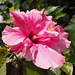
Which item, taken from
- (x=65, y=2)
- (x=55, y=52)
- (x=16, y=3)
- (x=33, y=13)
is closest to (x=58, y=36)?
(x=55, y=52)

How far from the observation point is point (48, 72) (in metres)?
1.27

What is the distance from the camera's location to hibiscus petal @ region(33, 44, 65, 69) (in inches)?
35.2

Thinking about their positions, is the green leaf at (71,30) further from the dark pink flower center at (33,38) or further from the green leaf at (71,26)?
the dark pink flower center at (33,38)

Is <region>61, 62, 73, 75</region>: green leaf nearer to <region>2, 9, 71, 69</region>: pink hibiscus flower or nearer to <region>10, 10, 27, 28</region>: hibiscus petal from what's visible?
<region>2, 9, 71, 69</region>: pink hibiscus flower

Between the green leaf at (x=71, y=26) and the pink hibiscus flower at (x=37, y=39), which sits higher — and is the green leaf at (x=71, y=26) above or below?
below

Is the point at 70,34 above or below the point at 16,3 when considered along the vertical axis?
below

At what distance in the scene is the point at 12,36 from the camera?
3.12ft

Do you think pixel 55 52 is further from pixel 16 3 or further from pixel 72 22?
pixel 72 22

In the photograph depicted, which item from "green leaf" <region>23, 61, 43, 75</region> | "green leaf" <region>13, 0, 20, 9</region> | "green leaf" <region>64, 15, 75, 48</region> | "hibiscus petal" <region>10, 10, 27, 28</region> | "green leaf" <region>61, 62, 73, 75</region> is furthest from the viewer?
"green leaf" <region>64, 15, 75, 48</region>

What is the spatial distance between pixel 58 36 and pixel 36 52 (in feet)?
0.70

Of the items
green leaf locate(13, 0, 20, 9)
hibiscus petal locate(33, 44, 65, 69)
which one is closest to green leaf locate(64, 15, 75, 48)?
green leaf locate(13, 0, 20, 9)

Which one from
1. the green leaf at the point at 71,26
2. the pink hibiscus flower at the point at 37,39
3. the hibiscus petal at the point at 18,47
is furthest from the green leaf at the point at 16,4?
the green leaf at the point at 71,26

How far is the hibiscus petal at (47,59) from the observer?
2.93 ft

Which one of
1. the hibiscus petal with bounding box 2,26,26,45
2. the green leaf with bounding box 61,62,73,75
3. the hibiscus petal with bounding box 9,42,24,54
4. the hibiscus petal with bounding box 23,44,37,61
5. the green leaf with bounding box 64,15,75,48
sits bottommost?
the green leaf with bounding box 64,15,75,48
